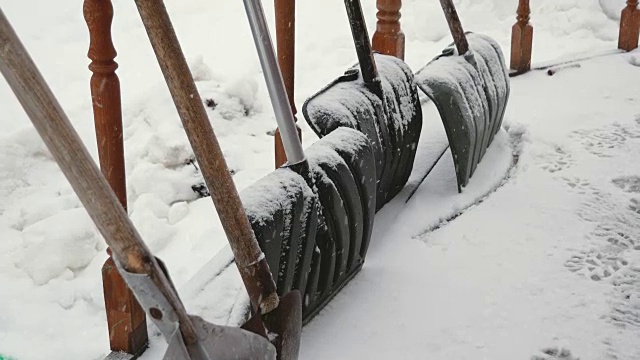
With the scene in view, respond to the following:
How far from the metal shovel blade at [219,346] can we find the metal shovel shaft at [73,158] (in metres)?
0.05

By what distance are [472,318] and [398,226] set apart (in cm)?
49

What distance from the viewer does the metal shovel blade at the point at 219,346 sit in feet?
3.00

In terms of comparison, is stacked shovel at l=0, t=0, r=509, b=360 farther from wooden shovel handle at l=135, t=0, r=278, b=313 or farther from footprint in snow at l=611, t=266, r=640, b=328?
footprint in snow at l=611, t=266, r=640, b=328

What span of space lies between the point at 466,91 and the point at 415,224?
475 mm

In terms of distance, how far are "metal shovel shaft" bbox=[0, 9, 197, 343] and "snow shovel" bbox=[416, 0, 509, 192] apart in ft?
4.37

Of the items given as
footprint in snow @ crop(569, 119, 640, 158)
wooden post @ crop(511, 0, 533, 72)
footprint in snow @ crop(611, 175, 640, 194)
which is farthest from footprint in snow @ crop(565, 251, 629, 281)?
wooden post @ crop(511, 0, 533, 72)

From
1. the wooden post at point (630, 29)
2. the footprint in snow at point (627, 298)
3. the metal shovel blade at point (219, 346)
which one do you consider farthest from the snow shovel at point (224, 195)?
the wooden post at point (630, 29)

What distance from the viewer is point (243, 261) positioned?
1.13 metres

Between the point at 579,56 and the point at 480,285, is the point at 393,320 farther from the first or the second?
the point at 579,56

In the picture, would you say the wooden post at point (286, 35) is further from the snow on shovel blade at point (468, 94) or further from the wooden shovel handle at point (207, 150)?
the wooden shovel handle at point (207, 150)

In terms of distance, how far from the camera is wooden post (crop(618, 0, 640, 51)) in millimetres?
3732

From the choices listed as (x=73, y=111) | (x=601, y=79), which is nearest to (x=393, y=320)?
(x=601, y=79)

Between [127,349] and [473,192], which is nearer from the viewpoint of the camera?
[127,349]

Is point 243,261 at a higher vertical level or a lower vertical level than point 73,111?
higher
